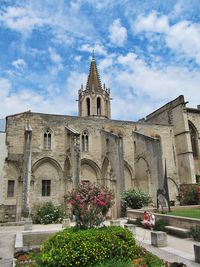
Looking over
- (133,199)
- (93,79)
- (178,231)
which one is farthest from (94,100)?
(178,231)

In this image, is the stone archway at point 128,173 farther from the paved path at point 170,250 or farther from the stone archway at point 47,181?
the paved path at point 170,250

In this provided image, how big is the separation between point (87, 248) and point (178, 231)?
6.60m

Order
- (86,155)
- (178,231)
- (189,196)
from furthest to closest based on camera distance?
(86,155)
(189,196)
(178,231)

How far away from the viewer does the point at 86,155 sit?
78.2 ft

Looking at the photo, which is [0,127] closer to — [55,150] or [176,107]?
[55,150]

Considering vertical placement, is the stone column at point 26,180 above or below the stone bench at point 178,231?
above

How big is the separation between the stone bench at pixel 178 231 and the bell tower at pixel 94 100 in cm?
2553

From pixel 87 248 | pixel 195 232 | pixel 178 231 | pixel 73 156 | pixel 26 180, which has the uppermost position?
pixel 73 156

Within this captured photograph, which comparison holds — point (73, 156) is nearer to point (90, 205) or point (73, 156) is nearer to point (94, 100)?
point (90, 205)

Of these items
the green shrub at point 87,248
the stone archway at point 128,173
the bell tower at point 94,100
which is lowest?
the green shrub at point 87,248

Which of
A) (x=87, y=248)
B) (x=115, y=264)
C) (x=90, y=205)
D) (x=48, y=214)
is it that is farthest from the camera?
(x=48, y=214)

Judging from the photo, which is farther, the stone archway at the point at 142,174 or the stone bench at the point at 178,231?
the stone archway at the point at 142,174

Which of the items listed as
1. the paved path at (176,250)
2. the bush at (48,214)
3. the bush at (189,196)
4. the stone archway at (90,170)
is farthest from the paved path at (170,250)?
the stone archway at (90,170)

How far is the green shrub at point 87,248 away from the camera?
591 centimetres
